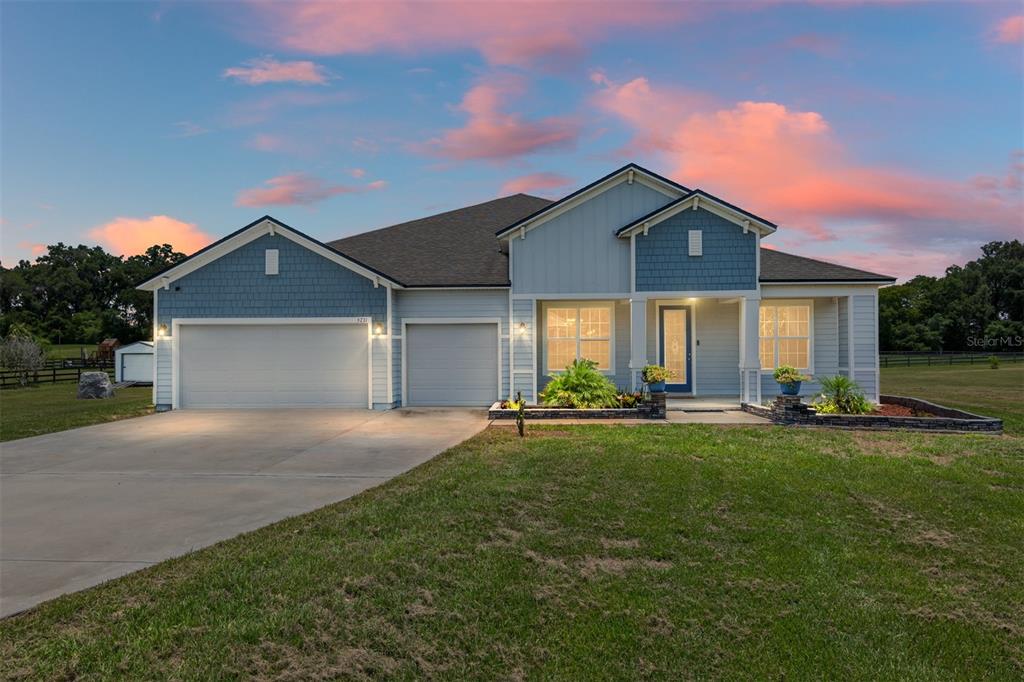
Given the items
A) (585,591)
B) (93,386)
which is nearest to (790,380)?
(585,591)

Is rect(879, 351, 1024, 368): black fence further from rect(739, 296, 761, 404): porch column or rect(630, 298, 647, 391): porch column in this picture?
rect(630, 298, 647, 391): porch column

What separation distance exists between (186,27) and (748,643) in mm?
17789

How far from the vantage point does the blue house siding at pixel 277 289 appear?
13742 millimetres

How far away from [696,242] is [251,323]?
11730mm

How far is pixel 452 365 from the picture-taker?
47.1 ft

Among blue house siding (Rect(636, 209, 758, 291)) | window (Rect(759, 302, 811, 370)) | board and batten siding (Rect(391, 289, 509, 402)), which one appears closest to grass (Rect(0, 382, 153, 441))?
board and batten siding (Rect(391, 289, 509, 402))

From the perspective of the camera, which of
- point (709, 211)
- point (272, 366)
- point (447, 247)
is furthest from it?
point (447, 247)

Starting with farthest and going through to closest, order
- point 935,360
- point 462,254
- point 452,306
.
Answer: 1. point 935,360
2. point 462,254
3. point 452,306

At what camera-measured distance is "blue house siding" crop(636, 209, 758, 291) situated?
1284cm

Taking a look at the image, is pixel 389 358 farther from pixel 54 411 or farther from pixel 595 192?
pixel 54 411

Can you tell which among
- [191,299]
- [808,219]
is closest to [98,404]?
[191,299]

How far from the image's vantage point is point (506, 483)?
241 inches

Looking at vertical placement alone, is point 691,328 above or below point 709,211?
below

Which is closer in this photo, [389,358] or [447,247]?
[389,358]
